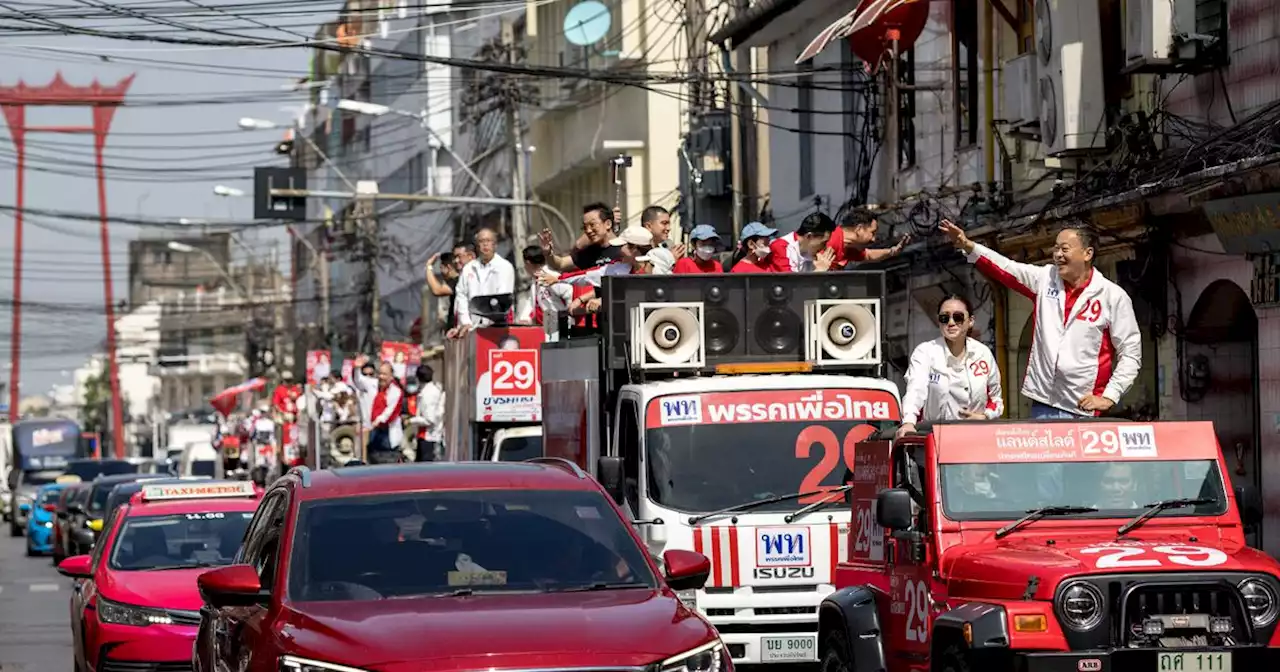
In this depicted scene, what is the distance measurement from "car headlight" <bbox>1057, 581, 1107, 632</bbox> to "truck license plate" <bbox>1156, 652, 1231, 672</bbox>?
31 cm

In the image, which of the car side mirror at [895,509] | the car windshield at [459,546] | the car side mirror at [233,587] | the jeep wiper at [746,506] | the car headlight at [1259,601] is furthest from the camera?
the jeep wiper at [746,506]

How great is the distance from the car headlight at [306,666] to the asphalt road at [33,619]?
33.1ft

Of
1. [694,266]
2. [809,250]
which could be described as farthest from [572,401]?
[809,250]

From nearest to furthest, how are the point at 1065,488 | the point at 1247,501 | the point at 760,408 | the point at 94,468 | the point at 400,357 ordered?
the point at 1065,488 < the point at 1247,501 < the point at 760,408 < the point at 400,357 < the point at 94,468

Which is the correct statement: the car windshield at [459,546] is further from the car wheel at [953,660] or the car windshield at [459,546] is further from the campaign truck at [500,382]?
the campaign truck at [500,382]

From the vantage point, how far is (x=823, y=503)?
13.9 metres

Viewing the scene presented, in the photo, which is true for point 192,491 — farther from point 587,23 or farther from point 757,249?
point 587,23

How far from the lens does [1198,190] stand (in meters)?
17.0

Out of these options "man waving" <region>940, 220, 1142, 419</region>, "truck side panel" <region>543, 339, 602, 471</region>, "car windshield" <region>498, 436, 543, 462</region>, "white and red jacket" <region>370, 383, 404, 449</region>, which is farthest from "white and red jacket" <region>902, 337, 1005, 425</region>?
"white and red jacket" <region>370, 383, 404, 449</region>

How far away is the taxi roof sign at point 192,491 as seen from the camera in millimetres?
16734

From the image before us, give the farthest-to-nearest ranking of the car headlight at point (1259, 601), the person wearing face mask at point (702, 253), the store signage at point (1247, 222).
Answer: the person wearing face mask at point (702, 253) < the store signage at point (1247, 222) < the car headlight at point (1259, 601)

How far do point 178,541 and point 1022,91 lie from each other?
9.32m

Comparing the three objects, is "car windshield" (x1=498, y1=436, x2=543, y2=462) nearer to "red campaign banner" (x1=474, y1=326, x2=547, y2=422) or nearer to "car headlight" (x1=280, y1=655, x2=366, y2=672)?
"red campaign banner" (x1=474, y1=326, x2=547, y2=422)

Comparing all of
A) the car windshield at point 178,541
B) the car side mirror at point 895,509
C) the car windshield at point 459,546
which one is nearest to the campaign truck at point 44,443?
the car windshield at point 178,541
